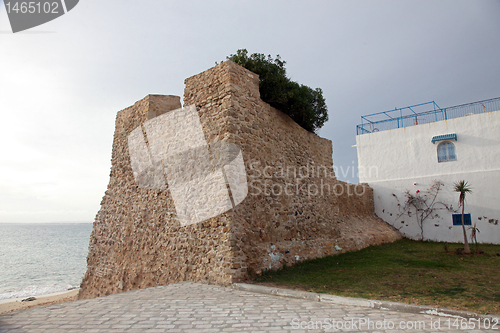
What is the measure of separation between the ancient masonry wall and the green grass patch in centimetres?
64

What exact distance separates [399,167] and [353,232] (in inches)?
229

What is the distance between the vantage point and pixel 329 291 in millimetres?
5359

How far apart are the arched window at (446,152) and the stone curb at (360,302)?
12.7m

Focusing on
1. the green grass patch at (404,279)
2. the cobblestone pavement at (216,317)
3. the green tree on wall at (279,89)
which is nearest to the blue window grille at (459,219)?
the green grass patch at (404,279)

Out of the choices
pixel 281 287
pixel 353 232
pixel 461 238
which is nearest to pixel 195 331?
pixel 281 287

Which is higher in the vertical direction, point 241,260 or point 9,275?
point 241,260

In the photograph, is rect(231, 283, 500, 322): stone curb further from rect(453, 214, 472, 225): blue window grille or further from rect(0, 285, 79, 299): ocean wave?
rect(0, 285, 79, 299): ocean wave

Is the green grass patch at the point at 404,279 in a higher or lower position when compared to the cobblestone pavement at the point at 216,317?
lower

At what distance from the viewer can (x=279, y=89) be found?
364 inches

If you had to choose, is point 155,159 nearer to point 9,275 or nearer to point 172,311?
point 172,311

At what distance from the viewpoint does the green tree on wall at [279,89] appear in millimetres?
9234

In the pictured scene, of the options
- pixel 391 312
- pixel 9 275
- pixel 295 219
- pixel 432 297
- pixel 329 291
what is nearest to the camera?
pixel 391 312

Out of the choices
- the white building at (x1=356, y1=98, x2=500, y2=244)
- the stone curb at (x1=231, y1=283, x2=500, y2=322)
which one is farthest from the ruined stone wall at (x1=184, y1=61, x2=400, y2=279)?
the white building at (x1=356, y1=98, x2=500, y2=244)

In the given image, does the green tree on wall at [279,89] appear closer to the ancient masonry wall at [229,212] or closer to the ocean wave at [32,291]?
the ancient masonry wall at [229,212]
